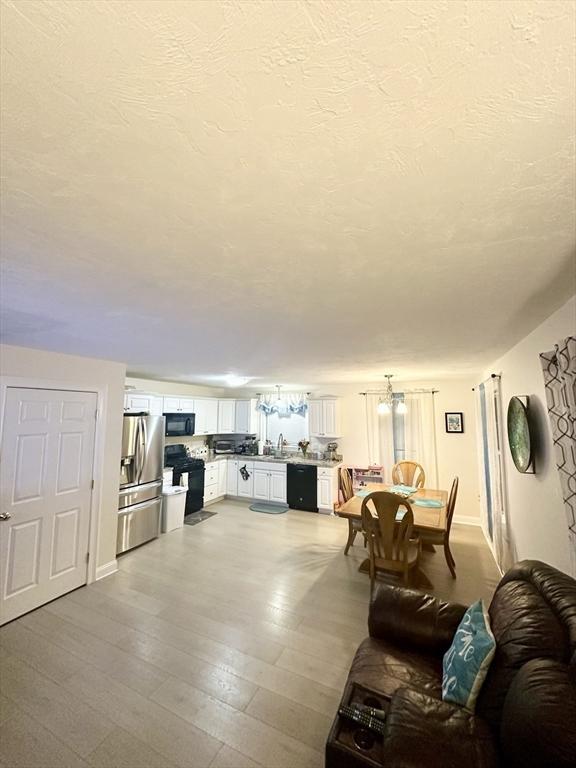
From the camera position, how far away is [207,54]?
20.1 inches

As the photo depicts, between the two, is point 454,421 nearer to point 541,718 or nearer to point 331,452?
point 331,452

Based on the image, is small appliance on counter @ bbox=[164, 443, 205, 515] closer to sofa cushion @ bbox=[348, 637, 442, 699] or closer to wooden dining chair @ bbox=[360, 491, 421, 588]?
wooden dining chair @ bbox=[360, 491, 421, 588]

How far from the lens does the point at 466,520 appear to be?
504cm

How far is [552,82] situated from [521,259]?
0.80 m

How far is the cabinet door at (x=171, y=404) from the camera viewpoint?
5309mm

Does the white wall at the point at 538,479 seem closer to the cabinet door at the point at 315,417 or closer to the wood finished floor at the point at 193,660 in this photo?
the wood finished floor at the point at 193,660

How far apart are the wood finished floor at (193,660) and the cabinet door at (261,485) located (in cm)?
223

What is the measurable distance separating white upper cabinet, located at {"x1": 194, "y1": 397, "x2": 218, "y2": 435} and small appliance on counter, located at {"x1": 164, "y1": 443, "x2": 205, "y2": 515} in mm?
585

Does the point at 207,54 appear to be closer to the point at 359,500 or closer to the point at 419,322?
the point at 419,322

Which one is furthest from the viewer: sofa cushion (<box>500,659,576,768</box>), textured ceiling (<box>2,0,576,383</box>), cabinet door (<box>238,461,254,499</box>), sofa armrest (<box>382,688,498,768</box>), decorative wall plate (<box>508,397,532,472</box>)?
cabinet door (<box>238,461,254,499</box>)

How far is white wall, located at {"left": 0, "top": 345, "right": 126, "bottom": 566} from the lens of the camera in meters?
3.00

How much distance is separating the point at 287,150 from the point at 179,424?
5.40 metres

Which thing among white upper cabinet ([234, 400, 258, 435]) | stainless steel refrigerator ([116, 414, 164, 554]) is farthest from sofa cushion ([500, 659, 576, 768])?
white upper cabinet ([234, 400, 258, 435])

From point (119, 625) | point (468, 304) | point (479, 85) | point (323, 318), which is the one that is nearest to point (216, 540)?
point (119, 625)
